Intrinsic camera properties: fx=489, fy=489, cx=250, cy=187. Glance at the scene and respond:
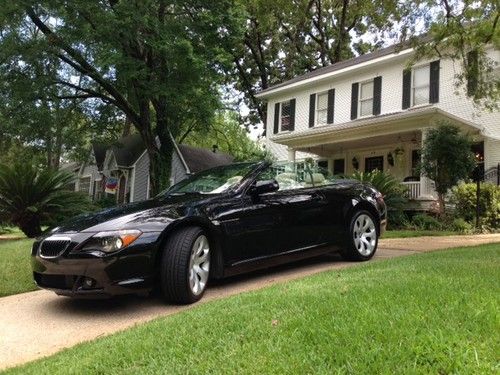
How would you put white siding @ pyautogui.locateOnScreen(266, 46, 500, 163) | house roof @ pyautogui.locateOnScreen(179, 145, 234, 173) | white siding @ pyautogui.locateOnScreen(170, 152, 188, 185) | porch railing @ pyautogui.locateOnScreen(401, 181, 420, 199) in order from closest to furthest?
porch railing @ pyautogui.locateOnScreen(401, 181, 420, 199) < white siding @ pyautogui.locateOnScreen(266, 46, 500, 163) < white siding @ pyautogui.locateOnScreen(170, 152, 188, 185) < house roof @ pyautogui.locateOnScreen(179, 145, 234, 173)

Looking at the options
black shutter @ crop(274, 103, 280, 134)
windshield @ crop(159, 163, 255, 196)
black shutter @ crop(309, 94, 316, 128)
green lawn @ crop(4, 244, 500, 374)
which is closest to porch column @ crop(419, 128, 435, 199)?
black shutter @ crop(309, 94, 316, 128)

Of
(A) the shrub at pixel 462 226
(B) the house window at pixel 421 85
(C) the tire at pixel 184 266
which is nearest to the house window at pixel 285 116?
(B) the house window at pixel 421 85

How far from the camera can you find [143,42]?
14.4 meters

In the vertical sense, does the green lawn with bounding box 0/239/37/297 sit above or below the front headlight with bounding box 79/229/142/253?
below

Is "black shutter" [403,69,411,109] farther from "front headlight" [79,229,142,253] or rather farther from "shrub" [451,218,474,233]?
"front headlight" [79,229,142,253]

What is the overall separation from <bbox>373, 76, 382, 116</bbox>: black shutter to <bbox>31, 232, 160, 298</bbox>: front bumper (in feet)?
53.2

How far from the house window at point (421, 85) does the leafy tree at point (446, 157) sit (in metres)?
4.48

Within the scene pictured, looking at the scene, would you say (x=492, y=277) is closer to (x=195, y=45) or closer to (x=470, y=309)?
(x=470, y=309)

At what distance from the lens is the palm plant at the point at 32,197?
11.1 metres

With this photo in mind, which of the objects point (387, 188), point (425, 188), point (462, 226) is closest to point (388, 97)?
point (425, 188)

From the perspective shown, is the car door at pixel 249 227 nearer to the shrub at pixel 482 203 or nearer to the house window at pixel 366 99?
the shrub at pixel 482 203

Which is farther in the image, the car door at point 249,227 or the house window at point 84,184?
the house window at point 84,184

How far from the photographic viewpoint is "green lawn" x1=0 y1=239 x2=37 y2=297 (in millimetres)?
5812

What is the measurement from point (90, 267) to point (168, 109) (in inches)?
515
